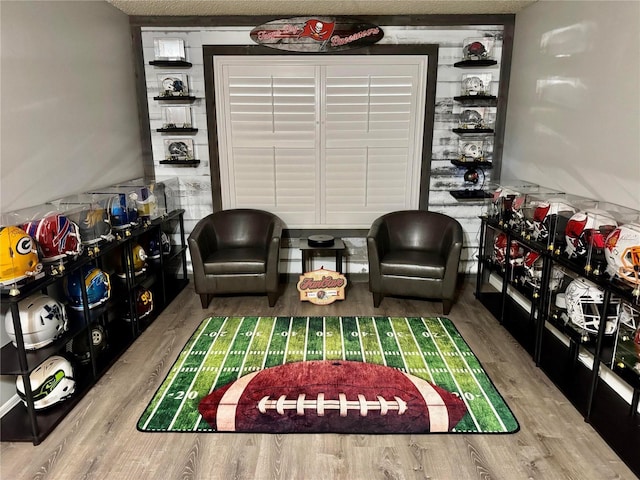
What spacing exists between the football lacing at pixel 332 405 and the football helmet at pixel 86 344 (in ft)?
4.14

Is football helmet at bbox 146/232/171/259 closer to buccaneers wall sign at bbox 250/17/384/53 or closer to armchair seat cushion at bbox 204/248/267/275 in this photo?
armchair seat cushion at bbox 204/248/267/275

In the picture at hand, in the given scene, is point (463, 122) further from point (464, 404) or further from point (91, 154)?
point (91, 154)

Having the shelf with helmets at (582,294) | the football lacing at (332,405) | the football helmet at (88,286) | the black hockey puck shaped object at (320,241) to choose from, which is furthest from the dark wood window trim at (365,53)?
the football lacing at (332,405)

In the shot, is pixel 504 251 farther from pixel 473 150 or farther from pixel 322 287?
pixel 322 287

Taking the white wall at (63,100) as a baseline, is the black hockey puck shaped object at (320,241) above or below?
below

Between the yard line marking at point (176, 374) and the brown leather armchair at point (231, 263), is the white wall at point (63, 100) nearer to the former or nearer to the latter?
the brown leather armchair at point (231, 263)

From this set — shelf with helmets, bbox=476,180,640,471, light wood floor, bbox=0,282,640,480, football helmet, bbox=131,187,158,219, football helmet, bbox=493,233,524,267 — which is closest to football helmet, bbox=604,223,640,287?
shelf with helmets, bbox=476,180,640,471

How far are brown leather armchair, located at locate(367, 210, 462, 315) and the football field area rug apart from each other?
1.01 feet

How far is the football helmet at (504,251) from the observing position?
3615 mm

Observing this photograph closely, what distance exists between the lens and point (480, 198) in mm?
4660

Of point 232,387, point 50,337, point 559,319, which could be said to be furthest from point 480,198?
point 50,337

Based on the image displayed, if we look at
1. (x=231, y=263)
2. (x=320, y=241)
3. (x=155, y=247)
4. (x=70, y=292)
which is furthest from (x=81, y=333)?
(x=320, y=241)

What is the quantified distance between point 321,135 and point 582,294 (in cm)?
283

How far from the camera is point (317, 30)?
435 centimetres
